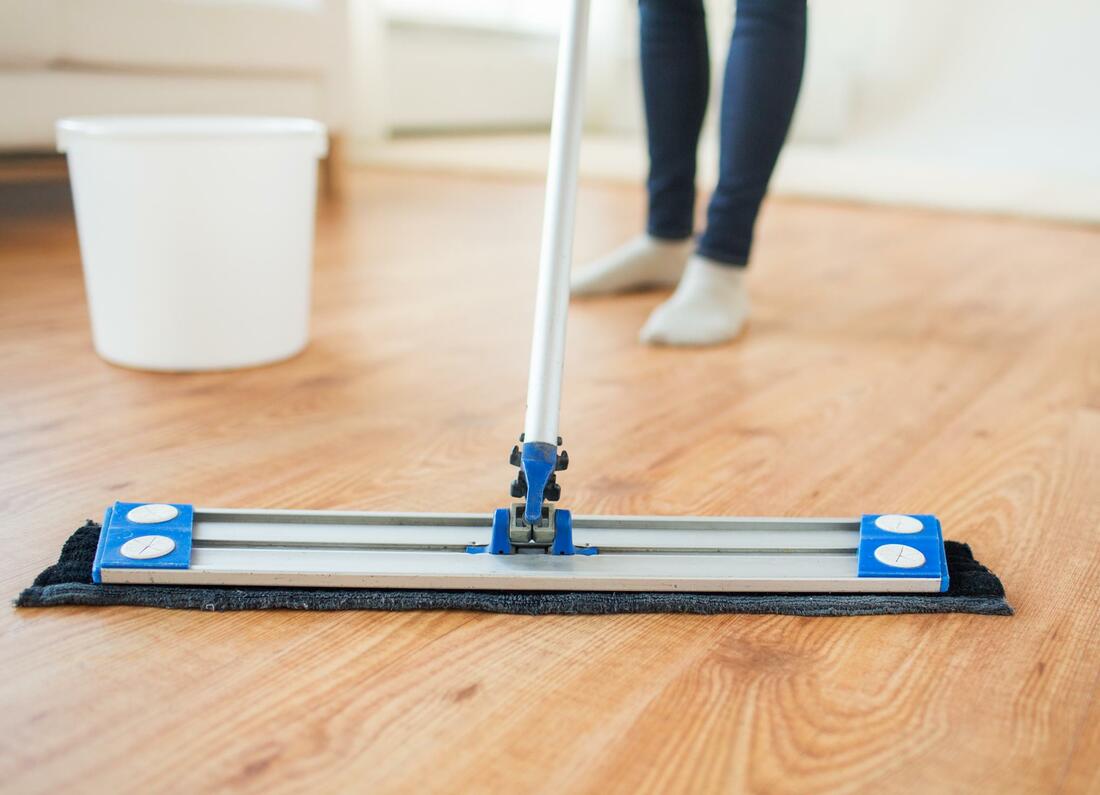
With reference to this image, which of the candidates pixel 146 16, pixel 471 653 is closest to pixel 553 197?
pixel 471 653

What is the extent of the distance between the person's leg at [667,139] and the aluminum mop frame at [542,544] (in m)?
0.83

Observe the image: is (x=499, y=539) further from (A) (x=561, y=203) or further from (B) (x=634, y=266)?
(B) (x=634, y=266)

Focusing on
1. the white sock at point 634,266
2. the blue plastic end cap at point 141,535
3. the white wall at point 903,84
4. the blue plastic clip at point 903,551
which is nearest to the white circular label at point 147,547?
the blue plastic end cap at point 141,535

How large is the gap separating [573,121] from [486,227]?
175cm

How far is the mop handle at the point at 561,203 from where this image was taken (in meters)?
0.69

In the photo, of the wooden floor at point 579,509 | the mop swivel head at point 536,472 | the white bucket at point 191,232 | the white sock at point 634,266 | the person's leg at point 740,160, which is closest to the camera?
the wooden floor at point 579,509

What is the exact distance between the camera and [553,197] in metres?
0.70

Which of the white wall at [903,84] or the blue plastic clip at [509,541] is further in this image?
the white wall at [903,84]

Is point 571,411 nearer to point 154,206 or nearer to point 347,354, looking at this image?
point 347,354

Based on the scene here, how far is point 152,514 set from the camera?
71 centimetres

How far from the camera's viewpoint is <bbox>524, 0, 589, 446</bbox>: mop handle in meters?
0.69

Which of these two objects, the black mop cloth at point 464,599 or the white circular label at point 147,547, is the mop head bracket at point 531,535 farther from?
the white circular label at point 147,547

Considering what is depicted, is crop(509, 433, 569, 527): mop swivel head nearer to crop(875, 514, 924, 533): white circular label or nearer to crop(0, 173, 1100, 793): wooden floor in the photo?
crop(0, 173, 1100, 793): wooden floor

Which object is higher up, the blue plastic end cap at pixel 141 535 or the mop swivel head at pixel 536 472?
the mop swivel head at pixel 536 472
